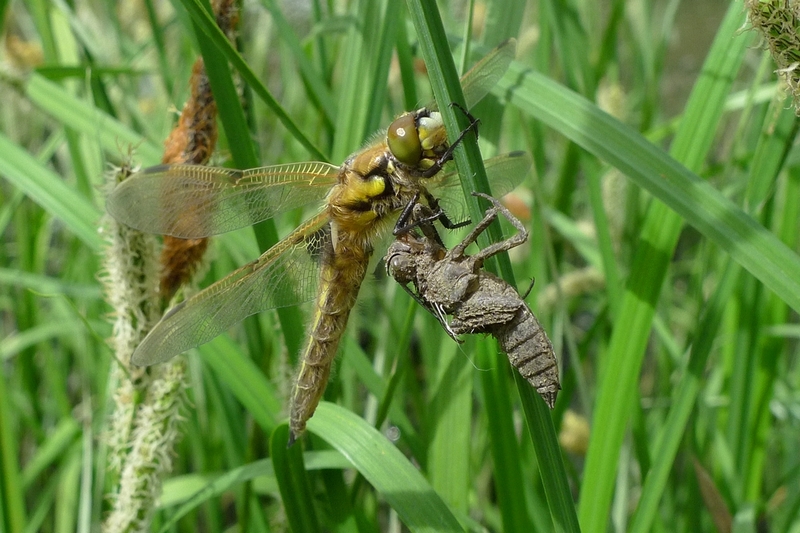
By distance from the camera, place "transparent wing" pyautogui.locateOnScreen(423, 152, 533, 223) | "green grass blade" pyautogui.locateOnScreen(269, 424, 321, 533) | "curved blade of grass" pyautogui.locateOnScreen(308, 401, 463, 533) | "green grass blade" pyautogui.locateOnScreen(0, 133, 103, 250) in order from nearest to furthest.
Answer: "curved blade of grass" pyautogui.locateOnScreen(308, 401, 463, 533) < "green grass blade" pyautogui.locateOnScreen(269, 424, 321, 533) < "transparent wing" pyautogui.locateOnScreen(423, 152, 533, 223) < "green grass blade" pyautogui.locateOnScreen(0, 133, 103, 250)

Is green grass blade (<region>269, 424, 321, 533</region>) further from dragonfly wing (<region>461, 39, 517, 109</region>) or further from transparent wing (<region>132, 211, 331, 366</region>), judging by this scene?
dragonfly wing (<region>461, 39, 517, 109</region>)

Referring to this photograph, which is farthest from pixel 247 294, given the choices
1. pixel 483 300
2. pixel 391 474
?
pixel 483 300

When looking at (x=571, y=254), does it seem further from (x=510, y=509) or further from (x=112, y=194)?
(x=112, y=194)

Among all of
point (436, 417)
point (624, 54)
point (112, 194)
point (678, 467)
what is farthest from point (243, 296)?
point (624, 54)

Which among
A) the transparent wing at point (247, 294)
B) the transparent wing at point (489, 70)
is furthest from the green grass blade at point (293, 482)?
the transparent wing at point (489, 70)

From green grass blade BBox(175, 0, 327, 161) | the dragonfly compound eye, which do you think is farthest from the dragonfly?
green grass blade BBox(175, 0, 327, 161)

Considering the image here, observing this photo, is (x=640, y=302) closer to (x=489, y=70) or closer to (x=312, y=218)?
(x=489, y=70)

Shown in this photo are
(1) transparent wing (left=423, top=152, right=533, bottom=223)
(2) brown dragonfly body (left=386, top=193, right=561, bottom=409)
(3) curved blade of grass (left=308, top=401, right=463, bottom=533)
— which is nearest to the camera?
(2) brown dragonfly body (left=386, top=193, right=561, bottom=409)
